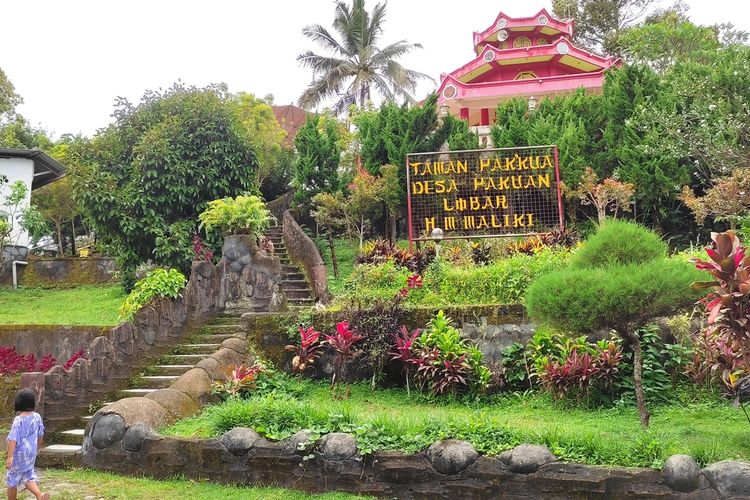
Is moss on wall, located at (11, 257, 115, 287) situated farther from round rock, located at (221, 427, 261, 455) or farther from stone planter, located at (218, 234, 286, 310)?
round rock, located at (221, 427, 261, 455)

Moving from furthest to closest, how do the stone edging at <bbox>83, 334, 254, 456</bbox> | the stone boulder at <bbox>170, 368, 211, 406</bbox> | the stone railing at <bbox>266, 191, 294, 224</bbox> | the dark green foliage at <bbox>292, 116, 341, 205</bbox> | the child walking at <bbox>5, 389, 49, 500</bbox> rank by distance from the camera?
1. the stone railing at <bbox>266, 191, 294, 224</bbox>
2. the dark green foliage at <bbox>292, 116, 341, 205</bbox>
3. the stone boulder at <bbox>170, 368, 211, 406</bbox>
4. the stone edging at <bbox>83, 334, 254, 456</bbox>
5. the child walking at <bbox>5, 389, 49, 500</bbox>

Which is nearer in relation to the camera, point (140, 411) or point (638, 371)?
point (638, 371)

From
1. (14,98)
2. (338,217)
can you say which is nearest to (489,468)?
(338,217)

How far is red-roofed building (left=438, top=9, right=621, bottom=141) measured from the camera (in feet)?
80.8

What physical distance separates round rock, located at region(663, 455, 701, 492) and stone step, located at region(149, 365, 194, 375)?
6.49 m

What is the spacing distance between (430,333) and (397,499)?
10.6 feet

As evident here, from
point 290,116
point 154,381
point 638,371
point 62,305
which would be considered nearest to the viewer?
point 638,371

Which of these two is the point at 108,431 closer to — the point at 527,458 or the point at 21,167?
the point at 527,458

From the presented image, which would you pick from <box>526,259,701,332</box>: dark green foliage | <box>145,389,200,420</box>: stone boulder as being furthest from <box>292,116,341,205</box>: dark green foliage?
<box>526,259,701,332</box>: dark green foliage

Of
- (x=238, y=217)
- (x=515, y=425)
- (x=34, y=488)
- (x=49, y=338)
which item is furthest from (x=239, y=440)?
(x=49, y=338)

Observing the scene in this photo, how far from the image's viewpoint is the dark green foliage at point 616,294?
19.5 ft

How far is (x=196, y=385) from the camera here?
27.5 ft

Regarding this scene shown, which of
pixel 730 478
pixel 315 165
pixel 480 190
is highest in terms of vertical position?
pixel 315 165

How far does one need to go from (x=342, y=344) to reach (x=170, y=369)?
2.58m
